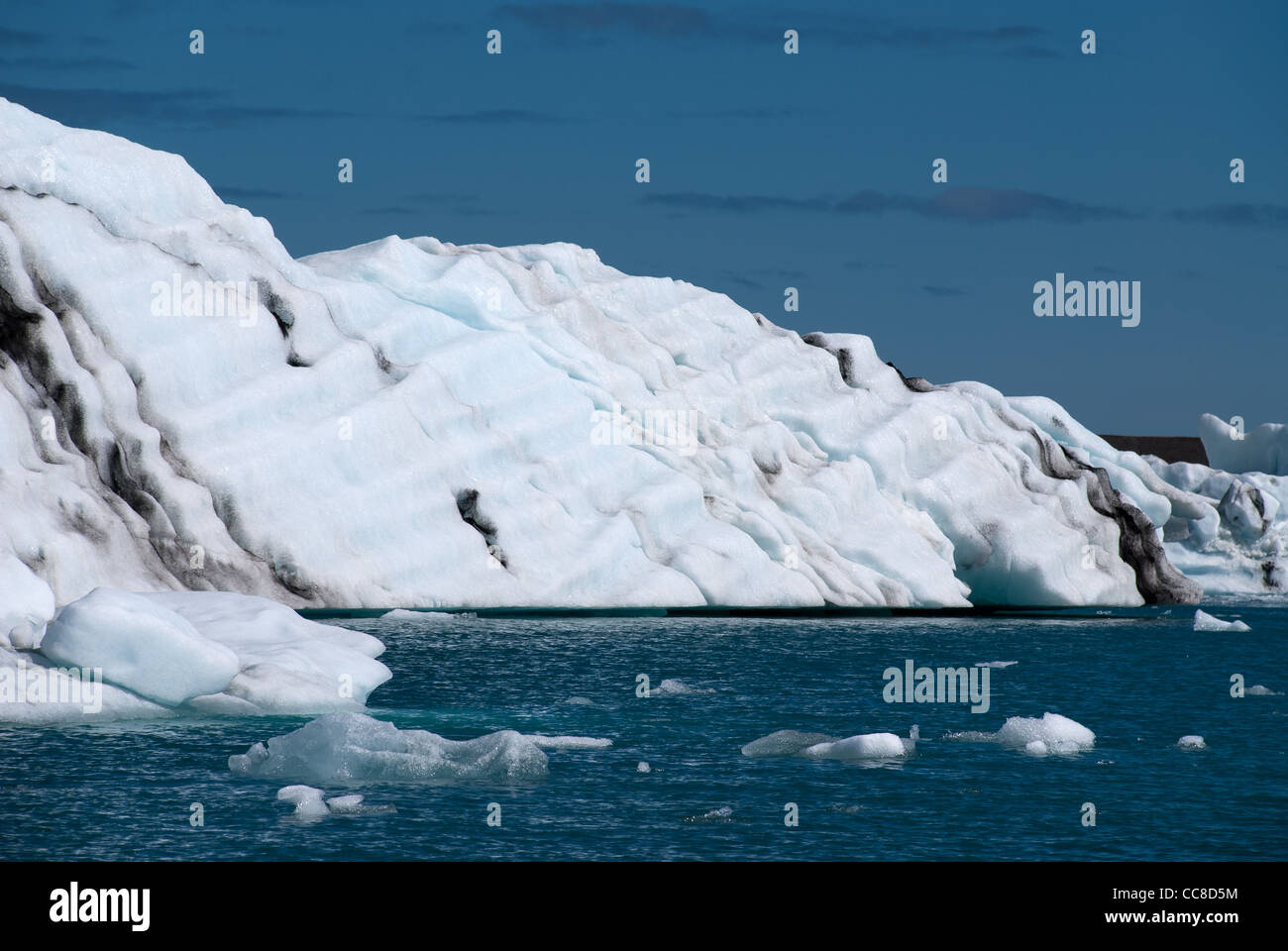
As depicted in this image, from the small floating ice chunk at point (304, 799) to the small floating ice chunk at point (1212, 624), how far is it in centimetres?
3253

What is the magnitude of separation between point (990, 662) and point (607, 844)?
2002 cm

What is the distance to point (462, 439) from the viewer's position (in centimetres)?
4316

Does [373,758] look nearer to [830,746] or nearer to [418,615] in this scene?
[830,746]

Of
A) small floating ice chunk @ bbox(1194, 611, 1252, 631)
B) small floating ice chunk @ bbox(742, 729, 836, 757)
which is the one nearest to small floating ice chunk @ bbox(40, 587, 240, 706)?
small floating ice chunk @ bbox(742, 729, 836, 757)

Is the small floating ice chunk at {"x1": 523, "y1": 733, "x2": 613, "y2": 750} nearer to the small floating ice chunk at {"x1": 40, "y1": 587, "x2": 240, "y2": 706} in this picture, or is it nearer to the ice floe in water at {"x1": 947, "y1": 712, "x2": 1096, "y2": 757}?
the small floating ice chunk at {"x1": 40, "y1": 587, "x2": 240, "y2": 706}

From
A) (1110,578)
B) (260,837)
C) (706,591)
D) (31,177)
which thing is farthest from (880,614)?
(260,837)

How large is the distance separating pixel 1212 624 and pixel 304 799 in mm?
34214

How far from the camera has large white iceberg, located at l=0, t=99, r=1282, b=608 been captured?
3581cm

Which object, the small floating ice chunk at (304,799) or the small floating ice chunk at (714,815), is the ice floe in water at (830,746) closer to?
the small floating ice chunk at (714,815)

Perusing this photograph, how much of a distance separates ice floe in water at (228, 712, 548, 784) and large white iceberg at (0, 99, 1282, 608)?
1510cm

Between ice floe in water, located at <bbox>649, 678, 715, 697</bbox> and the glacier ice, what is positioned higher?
the glacier ice

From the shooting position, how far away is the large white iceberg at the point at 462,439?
35.8 meters
